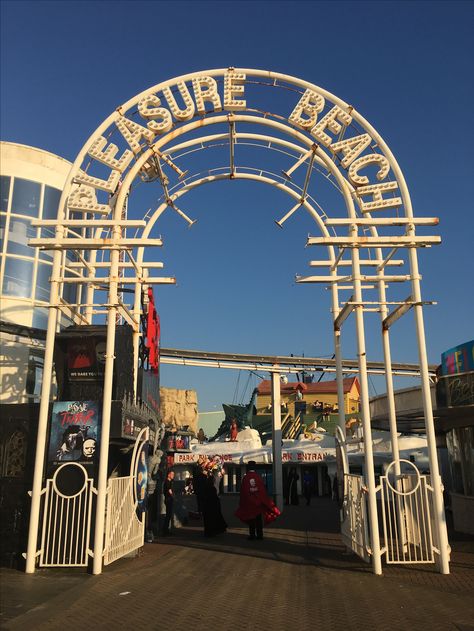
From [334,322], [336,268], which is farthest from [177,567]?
[336,268]

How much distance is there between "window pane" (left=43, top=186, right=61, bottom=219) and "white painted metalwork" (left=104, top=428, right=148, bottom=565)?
26.3 ft

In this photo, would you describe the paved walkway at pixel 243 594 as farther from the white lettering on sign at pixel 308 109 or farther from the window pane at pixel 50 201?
the window pane at pixel 50 201

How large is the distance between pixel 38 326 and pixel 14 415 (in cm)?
524

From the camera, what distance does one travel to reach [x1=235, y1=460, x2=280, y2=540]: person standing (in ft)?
39.2

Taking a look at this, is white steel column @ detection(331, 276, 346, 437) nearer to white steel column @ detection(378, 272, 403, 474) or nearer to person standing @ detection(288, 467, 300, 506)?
white steel column @ detection(378, 272, 403, 474)

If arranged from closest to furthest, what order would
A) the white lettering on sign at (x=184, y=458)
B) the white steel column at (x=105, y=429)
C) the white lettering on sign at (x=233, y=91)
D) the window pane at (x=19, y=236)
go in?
the white steel column at (x=105, y=429), the white lettering on sign at (x=233, y=91), the window pane at (x=19, y=236), the white lettering on sign at (x=184, y=458)

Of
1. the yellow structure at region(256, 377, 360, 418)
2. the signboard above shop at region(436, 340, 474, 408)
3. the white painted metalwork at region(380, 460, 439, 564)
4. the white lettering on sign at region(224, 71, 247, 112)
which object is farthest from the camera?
the yellow structure at region(256, 377, 360, 418)

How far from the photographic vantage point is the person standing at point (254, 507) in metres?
11.9

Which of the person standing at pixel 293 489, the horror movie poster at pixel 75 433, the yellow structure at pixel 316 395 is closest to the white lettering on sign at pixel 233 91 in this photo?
the horror movie poster at pixel 75 433

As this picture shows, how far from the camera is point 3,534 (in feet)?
30.2

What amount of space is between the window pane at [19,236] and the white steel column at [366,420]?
9317 mm

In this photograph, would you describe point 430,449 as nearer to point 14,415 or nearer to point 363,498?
point 363,498

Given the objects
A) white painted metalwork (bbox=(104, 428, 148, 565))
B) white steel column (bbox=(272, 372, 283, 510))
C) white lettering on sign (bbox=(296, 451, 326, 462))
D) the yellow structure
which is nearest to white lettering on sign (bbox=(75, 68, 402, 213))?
white painted metalwork (bbox=(104, 428, 148, 565))

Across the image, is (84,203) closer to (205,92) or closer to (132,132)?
(132,132)
